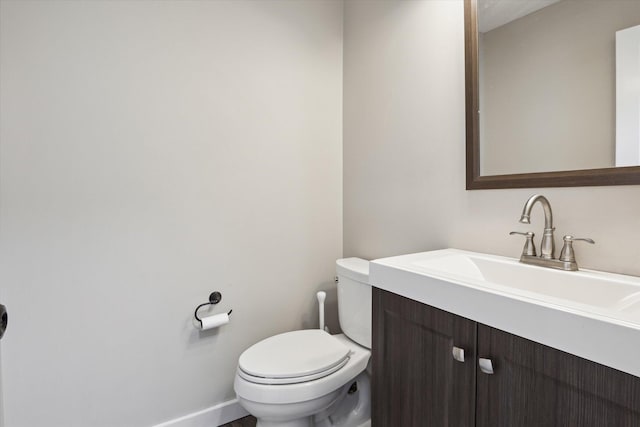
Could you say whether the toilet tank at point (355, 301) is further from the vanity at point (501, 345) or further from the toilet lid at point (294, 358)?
the vanity at point (501, 345)

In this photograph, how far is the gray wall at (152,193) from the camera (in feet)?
3.77

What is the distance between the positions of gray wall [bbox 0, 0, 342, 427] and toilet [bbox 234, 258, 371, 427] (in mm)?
332

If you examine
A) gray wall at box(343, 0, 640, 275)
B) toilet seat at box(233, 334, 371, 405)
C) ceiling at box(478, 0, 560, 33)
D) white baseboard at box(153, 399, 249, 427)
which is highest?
ceiling at box(478, 0, 560, 33)

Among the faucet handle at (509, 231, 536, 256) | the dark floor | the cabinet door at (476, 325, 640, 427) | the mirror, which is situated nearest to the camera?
the cabinet door at (476, 325, 640, 427)

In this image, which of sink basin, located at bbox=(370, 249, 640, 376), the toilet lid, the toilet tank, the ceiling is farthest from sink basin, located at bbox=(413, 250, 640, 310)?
the ceiling

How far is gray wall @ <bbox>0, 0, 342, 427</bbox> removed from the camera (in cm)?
115

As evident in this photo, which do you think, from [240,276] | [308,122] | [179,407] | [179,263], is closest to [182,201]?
[179,263]

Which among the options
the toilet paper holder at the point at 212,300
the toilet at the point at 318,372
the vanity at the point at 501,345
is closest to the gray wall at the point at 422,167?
the vanity at the point at 501,345

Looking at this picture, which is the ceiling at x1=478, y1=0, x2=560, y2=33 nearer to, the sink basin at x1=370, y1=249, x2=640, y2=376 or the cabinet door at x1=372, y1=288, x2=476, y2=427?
the sink basin at x1=370, y1=249, x2=640, y2=376

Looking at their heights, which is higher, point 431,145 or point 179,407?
point 431,145

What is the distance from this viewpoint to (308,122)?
1.77 metres

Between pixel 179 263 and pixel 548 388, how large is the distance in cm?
137

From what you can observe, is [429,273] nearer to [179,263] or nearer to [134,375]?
[179,263]

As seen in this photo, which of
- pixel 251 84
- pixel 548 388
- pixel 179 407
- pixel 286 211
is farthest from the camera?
pixel 286 211
